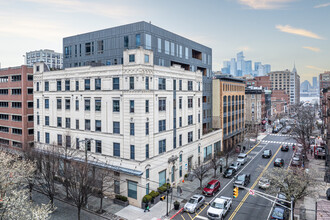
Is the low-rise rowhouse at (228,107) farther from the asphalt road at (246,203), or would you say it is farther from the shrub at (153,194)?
the shrub at (153,194)

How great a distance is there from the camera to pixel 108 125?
3456 cm

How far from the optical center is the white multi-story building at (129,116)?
104 feet

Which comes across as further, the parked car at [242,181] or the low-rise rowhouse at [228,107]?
the low-rise rowhouse at [228,107]

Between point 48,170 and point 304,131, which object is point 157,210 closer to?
point 48,170

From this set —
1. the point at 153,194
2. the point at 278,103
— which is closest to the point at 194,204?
the point at 153,194

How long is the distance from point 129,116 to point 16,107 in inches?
1312

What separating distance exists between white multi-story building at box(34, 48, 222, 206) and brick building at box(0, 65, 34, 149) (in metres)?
6.30

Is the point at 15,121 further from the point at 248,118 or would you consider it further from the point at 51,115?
the point at 248,118

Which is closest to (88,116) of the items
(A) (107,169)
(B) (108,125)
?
(B) (108,125)

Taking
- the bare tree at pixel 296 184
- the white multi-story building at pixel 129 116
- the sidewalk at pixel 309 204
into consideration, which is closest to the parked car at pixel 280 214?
the bare tree at pixel 296 184

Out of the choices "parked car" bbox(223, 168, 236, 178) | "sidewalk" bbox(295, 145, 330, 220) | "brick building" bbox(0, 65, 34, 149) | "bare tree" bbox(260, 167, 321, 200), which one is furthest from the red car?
"brick building" bbox(0, 65, 34, 149)

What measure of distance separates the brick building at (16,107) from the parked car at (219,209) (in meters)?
38.5

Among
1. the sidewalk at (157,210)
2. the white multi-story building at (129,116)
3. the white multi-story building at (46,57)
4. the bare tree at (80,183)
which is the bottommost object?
the sidewalk at (157,210)

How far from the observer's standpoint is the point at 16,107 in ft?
169
